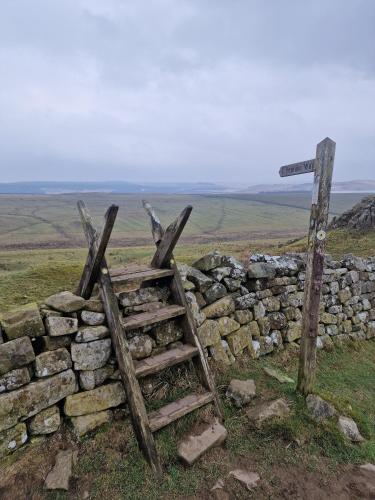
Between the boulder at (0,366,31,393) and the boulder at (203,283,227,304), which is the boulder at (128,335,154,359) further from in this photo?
the boulder at (203,283,227,304)

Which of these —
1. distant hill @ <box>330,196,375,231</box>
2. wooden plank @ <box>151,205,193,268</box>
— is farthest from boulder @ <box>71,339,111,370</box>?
distant hill @ <box>330,196,375,231</box>

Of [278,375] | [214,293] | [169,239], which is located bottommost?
[278,375]

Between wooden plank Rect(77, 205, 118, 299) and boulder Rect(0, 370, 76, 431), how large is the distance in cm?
104

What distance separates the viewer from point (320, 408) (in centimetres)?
451

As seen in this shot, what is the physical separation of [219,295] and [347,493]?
3.19m

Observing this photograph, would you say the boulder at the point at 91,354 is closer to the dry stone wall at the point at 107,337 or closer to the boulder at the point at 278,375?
the dry stone wall at the point at 107,337

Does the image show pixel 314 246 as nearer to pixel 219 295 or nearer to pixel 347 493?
pixel 219 295

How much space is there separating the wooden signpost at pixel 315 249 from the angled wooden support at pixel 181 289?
1689mm

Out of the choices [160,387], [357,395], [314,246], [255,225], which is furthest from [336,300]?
[255,225]

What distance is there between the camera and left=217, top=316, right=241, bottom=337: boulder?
5672mm

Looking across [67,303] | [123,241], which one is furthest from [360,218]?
[123,241]

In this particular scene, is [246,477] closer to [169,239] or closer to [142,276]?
[142,276]

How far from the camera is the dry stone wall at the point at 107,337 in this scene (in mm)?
3568

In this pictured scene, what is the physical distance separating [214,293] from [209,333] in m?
0.72
